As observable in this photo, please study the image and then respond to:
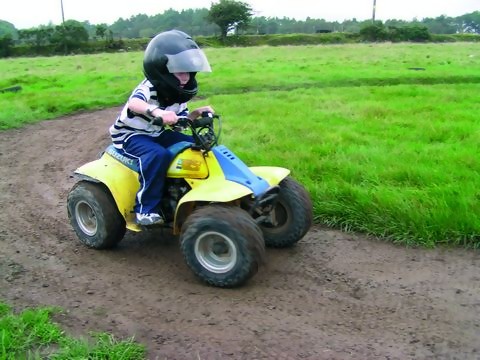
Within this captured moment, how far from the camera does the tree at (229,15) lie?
200 ft

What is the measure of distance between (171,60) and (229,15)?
5939 cm

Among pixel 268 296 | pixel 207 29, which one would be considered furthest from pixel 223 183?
pixel 207 29

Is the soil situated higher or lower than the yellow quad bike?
lower

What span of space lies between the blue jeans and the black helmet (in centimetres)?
45

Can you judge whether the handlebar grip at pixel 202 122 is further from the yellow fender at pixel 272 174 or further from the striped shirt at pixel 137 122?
the yellow fender at pixel 272 174

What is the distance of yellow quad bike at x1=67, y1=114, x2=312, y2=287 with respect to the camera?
3754 millimetres

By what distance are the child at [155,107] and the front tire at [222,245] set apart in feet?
1.92

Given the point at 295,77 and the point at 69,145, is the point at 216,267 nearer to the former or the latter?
the point at 69,145

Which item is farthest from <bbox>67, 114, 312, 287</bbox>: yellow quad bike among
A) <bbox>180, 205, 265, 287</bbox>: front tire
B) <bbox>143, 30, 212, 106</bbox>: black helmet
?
<bbox>143, 30, 212, 106</bbox>: black helmet

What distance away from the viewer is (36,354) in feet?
9.82

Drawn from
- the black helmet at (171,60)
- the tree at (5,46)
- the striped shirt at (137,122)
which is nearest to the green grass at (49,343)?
the striped shirt at (137,122)

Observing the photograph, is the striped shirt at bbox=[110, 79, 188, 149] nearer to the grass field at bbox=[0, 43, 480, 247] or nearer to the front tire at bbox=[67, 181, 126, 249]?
the front tire at bbox=[67, 181, 126, 249]

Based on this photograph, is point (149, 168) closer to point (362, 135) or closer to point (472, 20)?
point (362, 135)

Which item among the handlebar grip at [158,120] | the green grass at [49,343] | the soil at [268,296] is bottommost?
the soil at [268,296]
